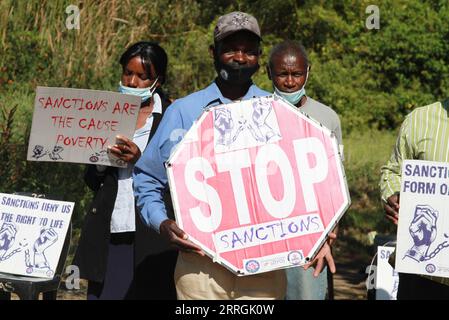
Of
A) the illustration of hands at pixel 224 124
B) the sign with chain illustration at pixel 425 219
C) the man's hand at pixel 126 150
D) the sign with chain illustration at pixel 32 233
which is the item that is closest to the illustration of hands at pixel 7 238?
the sign with chain illustration at pixel 32 233

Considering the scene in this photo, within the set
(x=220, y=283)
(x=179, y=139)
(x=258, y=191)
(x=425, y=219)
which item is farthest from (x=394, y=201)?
(x=179, y=139)

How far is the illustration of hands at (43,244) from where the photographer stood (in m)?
5.88

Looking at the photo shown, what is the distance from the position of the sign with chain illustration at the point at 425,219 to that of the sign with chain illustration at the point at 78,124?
1.64 m

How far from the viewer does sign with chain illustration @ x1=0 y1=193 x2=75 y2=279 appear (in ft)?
19.3

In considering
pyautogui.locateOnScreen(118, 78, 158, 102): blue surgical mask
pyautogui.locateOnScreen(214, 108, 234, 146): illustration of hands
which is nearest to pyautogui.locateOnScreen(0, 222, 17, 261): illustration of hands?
pyautogui.locateOnScreen(118, 78, 158, 102): blue surgical mask

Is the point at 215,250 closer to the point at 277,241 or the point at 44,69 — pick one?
the point at 277,241

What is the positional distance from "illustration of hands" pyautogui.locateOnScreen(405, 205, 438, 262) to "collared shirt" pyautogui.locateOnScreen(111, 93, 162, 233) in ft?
5.26

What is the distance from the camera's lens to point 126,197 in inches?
213

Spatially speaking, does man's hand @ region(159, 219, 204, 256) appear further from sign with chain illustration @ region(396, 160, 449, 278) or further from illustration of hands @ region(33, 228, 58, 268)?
illustration of hands @ region(33, 228, 58, 268)

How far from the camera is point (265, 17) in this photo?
12023 mm

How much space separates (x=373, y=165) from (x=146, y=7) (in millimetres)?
3491

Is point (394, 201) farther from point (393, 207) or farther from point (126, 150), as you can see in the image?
point (126, 150)

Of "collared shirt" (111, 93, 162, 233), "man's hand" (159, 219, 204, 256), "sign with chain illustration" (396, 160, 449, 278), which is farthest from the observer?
"collared shirt" (111, 93, 162, 233)

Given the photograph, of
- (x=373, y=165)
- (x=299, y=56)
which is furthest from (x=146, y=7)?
(x=299, y=56)
